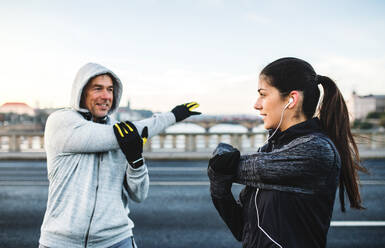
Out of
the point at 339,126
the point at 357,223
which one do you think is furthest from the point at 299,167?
the point at 357,223

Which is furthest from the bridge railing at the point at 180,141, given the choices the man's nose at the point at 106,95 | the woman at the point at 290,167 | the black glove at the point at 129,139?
the woman at the point at 290,167

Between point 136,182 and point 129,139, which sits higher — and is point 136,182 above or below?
below

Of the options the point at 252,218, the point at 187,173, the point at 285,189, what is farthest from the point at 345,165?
the point at 187,173

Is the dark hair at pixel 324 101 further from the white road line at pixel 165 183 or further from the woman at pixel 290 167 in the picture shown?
the white road line at pixel 165 183

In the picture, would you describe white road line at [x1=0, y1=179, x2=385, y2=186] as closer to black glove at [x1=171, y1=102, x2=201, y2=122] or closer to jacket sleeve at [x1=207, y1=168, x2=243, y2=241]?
black glove at [x1=171, y1=102, x2=201, y2=122]

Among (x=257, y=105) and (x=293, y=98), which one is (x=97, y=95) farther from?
(x=293, y=98)

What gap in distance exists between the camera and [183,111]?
209 centimetres

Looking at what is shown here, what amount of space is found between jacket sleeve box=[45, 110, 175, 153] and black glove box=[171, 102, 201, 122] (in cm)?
29

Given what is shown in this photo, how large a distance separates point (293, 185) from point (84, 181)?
123 cm

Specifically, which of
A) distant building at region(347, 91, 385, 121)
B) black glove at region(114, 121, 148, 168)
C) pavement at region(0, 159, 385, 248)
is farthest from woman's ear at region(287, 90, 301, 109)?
distant building at region(347, 91, 385, 121)

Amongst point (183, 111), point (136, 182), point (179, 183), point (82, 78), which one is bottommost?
point (179, 183)

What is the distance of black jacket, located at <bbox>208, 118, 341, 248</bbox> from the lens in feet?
3.92

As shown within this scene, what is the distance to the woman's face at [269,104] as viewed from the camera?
1.37 m

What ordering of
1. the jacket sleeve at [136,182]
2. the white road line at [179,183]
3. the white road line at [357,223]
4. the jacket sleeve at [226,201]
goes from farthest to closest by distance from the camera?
the white road line at [179,183], the white road line at [357,223], the jacket sleeve at [136,182], the jacket sleeve at [226,201]
